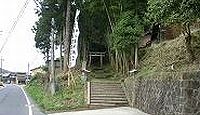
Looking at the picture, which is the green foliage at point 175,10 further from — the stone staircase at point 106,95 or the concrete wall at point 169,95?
the stone staircase at point 106,95

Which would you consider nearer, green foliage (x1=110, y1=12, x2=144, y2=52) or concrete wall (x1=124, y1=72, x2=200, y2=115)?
concrete wall (x1=124, y1=72, x2=200, y2=115)

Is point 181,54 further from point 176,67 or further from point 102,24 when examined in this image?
point 102,24

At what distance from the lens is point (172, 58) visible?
17.8m

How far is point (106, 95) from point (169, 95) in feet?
27.0

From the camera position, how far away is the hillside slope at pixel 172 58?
49.9 feet

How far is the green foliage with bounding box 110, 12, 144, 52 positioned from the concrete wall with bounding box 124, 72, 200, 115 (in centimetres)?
303

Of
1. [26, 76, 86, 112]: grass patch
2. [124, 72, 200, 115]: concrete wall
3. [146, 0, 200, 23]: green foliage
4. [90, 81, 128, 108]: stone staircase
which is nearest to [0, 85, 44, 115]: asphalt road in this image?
[26, 76, 86, 112]: grass patch

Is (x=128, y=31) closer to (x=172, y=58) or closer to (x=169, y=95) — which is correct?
(x=172, y=58)

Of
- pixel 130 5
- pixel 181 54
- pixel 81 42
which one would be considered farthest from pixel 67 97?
pixel 81 42

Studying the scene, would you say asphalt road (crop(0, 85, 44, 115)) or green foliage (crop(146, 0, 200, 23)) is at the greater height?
green foliage (crop(146, 0, 200, 23))

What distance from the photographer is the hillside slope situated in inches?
598

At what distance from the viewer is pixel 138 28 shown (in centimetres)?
2262

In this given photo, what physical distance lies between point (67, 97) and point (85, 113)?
5304 mm

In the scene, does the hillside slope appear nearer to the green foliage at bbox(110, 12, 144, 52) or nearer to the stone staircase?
the green foliage at bbox(110, 12, 144, 52)
